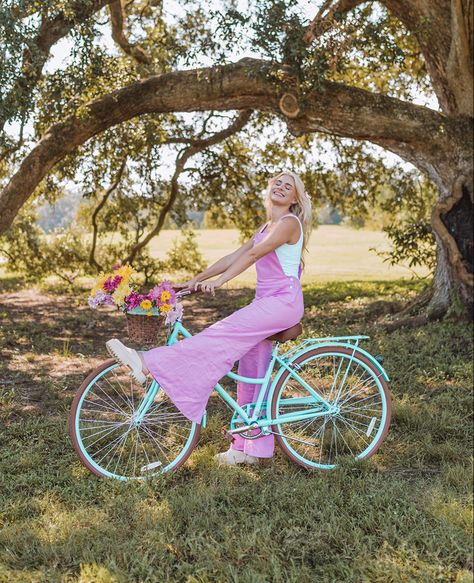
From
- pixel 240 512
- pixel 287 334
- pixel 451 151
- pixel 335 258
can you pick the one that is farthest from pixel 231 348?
pixel 335 258

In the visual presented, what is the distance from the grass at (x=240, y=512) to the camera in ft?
10.3

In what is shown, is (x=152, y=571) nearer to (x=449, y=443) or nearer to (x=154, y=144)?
(x=449, y=443)

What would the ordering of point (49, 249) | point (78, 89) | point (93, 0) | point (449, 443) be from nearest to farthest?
1. point (449, 443)
2. point (93, 0)
3. point (78, 89)
4. point (49, 249)

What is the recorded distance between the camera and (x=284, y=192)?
4.31 meters

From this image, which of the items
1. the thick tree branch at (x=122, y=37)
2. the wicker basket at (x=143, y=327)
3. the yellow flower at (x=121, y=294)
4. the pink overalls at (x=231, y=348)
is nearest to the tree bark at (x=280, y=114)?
the thick tree branch at (x=122, y=37)

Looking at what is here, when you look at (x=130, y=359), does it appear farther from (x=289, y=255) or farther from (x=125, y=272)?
(x=289, y=255)

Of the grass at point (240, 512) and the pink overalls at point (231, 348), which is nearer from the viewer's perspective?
the grass at point (240, 512)

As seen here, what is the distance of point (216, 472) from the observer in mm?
4203

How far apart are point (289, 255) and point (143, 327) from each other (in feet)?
3.51

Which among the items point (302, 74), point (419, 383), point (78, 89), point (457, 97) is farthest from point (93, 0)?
point (419, 383)

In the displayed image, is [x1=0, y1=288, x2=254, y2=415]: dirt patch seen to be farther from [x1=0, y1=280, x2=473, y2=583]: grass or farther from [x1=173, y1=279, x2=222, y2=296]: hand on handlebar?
A: [x1=173, y1=279, x2=222, y2=296]: hand on handlebar

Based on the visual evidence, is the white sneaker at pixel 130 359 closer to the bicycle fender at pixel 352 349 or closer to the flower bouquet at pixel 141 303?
the flower bouquet at pixel 141 303

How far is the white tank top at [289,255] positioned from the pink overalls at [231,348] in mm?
29

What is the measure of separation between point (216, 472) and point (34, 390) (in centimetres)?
273
